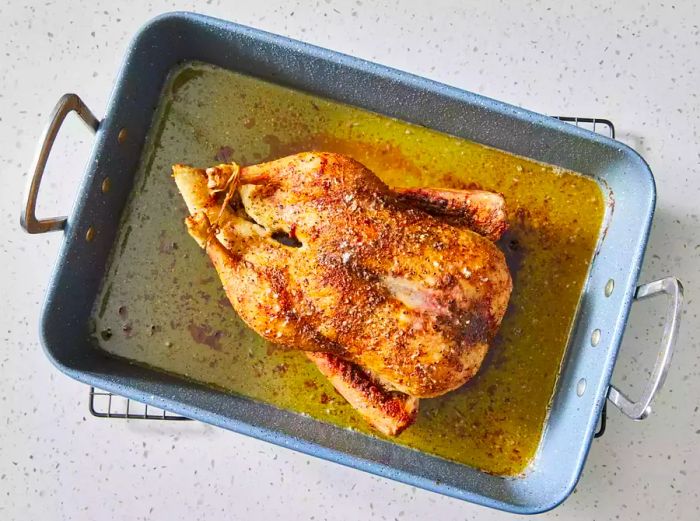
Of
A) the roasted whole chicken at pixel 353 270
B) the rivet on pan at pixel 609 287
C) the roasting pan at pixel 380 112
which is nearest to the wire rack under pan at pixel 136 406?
the roasting pan at pixel 380 112

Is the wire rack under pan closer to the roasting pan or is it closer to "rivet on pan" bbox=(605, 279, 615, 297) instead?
the roasting pan

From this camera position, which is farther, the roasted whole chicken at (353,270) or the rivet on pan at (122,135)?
the rivet on pan at (122,135)

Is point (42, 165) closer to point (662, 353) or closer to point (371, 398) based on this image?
point (371, 398)

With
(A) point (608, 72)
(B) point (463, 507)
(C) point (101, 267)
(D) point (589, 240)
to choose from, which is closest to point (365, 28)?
(A) point (608, 72)

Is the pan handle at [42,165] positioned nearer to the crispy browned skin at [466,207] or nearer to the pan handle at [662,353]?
the crispy browned skin at [466,207]

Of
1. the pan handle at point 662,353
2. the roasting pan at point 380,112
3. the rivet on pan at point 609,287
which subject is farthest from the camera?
the rivet on pan at point 609,287

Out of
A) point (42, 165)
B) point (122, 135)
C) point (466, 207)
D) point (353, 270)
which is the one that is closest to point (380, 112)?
point (466, 207)

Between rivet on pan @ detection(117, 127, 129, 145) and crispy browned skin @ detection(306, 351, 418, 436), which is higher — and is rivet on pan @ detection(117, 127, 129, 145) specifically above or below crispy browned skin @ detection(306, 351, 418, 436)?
above

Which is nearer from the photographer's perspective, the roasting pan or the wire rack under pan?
the roasting pan

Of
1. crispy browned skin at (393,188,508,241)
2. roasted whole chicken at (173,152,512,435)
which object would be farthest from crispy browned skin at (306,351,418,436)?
crispy browned skin at (393,188,508,241)
